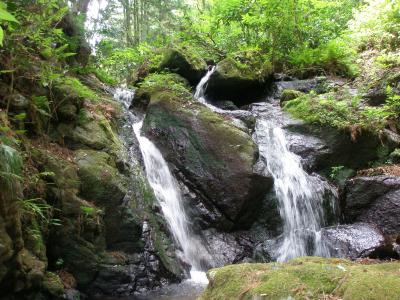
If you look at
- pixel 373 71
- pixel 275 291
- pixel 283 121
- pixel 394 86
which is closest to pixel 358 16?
pixel 373 71

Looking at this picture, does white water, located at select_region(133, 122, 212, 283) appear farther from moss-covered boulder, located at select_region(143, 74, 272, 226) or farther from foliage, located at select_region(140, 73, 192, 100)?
foliage, located at select_region(140, 73, 192, 100)

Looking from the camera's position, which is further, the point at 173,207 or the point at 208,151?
the point at 208,151

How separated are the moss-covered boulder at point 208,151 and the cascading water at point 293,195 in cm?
76

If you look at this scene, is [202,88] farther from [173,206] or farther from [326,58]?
[173,206]

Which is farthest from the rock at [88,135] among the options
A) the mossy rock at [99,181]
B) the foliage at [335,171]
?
the foliage at [335,171]

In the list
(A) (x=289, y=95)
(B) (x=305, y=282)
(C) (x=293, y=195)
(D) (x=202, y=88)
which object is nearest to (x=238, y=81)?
(D) (x=202, y=88)

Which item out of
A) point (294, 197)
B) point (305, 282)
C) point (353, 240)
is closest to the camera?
point (305, 282)

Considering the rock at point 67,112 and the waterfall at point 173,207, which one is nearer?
the rock at point 67,112

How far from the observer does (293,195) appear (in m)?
9.02

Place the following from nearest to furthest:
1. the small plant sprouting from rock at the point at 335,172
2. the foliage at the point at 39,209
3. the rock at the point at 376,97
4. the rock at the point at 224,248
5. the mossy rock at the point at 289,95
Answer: the foliage at the point at 39,209 < the rock at the point at 224,248 < the small plant sprouting from rock at the point at 335,172 < the rock at the point at 376,97 < the mossy rock at the point at 289,95

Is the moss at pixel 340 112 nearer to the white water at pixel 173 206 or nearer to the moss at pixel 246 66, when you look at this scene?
the moss at pixel 246 66

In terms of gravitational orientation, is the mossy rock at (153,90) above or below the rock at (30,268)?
above

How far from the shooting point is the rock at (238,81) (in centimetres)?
1241

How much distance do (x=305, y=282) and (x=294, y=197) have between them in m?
5.97
